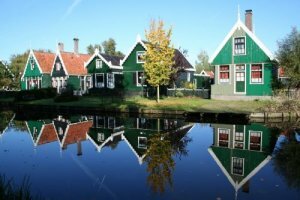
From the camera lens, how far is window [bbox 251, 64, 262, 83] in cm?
3056

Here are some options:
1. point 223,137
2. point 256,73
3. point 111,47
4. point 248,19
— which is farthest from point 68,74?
point 111,47

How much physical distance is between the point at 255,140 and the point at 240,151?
2386 millimetres

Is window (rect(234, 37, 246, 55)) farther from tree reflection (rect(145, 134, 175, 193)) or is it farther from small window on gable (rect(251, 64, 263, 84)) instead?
tree reflection (rect(145, 134, 175, 193))

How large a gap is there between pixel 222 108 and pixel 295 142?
11.3m

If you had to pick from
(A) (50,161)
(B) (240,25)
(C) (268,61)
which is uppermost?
(B) (240,25)

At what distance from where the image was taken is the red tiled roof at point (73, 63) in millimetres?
45562

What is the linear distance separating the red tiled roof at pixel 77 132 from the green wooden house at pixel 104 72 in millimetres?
19940

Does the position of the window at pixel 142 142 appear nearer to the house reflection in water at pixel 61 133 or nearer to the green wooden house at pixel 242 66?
the house reflection in water at pixel 61 133

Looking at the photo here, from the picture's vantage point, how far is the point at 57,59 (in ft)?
153

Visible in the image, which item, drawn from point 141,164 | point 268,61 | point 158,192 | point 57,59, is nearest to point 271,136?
point 141,164

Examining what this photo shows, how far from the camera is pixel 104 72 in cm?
4197

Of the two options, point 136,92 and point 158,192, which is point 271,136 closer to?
point 158,192

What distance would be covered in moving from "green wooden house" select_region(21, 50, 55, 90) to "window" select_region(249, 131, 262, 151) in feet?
124

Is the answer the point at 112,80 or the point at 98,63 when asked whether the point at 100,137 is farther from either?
the point at 98,63
